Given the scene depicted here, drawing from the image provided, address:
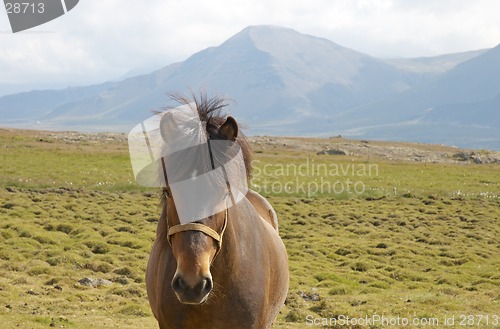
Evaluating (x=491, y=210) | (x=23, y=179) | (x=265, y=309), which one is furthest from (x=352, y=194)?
(x=265, y=309)

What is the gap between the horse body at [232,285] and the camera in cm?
575

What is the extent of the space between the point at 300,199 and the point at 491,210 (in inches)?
509

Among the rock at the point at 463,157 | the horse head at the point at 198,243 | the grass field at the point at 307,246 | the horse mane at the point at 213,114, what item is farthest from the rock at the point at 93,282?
the rock at the point at 463,157

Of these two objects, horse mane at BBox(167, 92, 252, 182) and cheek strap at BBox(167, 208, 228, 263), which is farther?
horse mane at BBox(167, 92, 252, 182)

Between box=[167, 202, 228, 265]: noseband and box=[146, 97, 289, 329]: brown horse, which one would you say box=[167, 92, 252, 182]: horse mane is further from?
box=[167, 202, 228, 265]: noseband

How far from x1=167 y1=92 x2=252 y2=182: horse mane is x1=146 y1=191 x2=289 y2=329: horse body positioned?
1.97 feet

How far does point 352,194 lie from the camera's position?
43.2 metres

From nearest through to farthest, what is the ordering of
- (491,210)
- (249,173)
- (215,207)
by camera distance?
(215,207) < (249,173) < (491,210)

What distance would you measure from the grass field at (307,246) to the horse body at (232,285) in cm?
753

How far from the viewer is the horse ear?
5.51 m

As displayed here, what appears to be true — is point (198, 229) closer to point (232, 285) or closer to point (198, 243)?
point (198, 243)

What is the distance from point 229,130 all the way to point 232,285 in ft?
5.27


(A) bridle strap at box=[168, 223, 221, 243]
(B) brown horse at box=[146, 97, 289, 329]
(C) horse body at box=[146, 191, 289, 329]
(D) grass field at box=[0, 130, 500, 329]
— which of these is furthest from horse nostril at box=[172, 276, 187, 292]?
(D) grass field at box=[0, 130, 500, 329]

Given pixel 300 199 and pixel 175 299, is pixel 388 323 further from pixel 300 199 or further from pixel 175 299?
pixel 300 199
